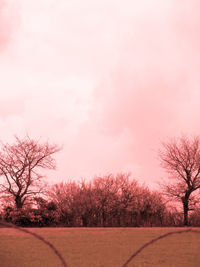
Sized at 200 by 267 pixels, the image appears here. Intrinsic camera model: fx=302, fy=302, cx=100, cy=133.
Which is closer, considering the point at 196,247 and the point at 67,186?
the point at 196,247

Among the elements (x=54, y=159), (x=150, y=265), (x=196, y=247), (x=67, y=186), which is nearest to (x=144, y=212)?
(x=67, y=186)

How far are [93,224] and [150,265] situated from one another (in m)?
13.5

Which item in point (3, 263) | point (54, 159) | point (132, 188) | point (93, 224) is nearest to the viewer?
point (3, 263)

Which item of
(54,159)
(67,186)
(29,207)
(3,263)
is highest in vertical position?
(54,159)

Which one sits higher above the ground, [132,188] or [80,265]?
[132,188]

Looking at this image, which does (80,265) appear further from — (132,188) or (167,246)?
(132,188)

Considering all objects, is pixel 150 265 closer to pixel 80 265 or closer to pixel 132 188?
pixel 80 265

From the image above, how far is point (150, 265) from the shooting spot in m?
7.65

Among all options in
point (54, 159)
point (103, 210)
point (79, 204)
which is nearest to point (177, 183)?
point (103, 210)

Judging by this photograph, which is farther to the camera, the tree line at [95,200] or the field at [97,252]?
the tree line at [95,200]

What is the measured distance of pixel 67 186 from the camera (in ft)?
71.7

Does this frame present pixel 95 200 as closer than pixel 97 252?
No

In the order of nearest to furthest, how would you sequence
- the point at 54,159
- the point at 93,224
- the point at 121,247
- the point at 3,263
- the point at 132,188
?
the point at 3,263, the point at 121,247, the point at 93,224, the point at 132,188, the point at 54,159

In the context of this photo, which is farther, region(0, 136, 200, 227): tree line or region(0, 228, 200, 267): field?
region(0, 136, 200, 227): tree line
